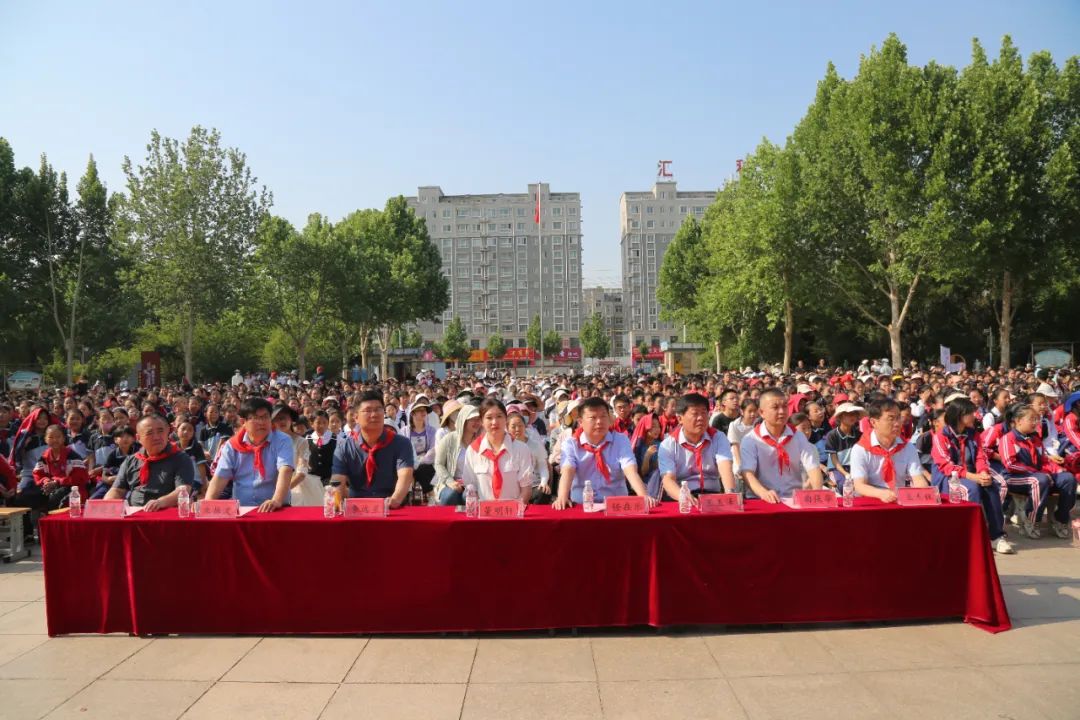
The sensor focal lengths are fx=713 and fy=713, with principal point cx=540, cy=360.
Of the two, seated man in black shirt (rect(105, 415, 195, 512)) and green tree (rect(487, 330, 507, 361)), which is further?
green tree (rect(487, 330, 507, 361))

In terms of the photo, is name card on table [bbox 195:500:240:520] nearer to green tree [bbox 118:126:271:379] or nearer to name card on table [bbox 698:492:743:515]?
name card on table [bbox 698:492:743:515]

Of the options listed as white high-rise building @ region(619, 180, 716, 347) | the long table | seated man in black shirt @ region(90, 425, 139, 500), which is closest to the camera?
the long table

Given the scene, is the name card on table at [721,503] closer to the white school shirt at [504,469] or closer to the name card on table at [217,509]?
the white school shirt at [504,469]

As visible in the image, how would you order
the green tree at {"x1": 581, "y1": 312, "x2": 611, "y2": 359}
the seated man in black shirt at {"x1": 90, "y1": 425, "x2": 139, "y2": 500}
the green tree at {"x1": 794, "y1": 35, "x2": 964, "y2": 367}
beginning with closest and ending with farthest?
the seated man in black shirt at {"x1": 90, "y1": 425, "x2": 139, "y2": 500}
the green tree at {"x1": 794, "y1": 35, "x2": 964, "y2": 367}
the green tree at {"x1": 581, "y1": 312, "x2": 611, "y2": 359}

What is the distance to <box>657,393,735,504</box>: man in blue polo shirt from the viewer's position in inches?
209

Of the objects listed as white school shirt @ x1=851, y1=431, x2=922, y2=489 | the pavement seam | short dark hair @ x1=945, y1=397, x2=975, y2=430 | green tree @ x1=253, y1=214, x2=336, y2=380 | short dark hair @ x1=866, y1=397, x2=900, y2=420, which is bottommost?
the pavement seam

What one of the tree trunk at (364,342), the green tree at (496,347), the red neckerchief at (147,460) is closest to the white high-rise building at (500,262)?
the green tree at (496,347)

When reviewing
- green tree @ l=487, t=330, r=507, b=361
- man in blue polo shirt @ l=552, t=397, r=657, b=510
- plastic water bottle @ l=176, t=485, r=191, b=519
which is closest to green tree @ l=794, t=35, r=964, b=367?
man in blue polo shirt @ l=552, t=397, r=657, b=510

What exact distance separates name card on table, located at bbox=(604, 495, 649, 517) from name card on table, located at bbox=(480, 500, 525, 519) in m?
0.56

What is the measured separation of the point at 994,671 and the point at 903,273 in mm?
24331

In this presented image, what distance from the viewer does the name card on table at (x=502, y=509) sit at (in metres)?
4.57

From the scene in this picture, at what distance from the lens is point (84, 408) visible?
10.5 meters

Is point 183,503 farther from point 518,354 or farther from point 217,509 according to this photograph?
point 518,354

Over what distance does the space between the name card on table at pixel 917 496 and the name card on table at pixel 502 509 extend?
247 cm
